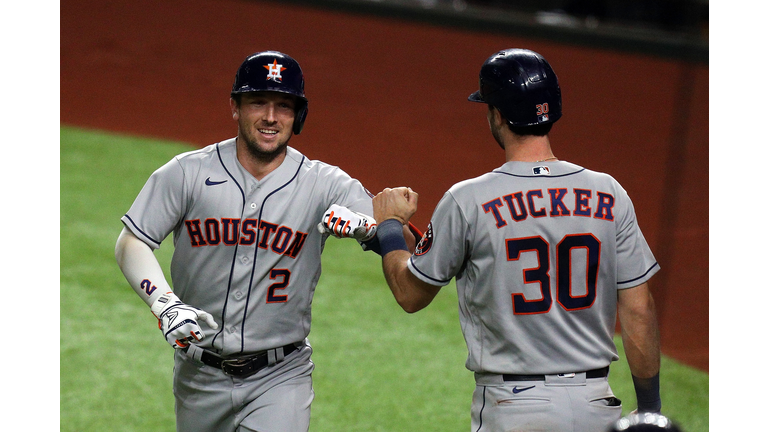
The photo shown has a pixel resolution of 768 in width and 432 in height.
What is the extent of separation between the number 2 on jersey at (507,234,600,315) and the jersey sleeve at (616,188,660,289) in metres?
0.15

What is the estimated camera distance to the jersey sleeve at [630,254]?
9.66 feet

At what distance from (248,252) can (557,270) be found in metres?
1.26

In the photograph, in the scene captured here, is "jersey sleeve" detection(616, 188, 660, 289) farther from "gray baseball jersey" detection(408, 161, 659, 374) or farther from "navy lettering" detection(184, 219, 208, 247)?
"navy lettering" detection(184, 219, 208, 247)

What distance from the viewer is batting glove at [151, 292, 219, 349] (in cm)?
299

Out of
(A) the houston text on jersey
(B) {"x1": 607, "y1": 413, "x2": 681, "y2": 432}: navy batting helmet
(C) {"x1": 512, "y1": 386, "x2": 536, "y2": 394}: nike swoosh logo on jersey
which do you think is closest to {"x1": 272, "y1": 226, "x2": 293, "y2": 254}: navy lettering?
Result: (A) the houston text on jersey

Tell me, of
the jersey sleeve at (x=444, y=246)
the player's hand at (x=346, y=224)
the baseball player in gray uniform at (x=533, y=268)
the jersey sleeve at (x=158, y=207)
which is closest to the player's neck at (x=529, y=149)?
the baseball player in gray uniform at (x=533, y=268)

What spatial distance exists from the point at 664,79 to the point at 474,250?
34.9ft

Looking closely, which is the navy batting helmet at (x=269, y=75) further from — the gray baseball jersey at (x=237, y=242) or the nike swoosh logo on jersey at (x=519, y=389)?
the nike swoosh logo on jersey at (x=519, y=389)

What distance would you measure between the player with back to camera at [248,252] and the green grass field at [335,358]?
5.85ft

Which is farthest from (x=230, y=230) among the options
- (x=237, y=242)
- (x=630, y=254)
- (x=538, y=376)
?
(x=630, y=254)

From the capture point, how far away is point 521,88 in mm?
2895
